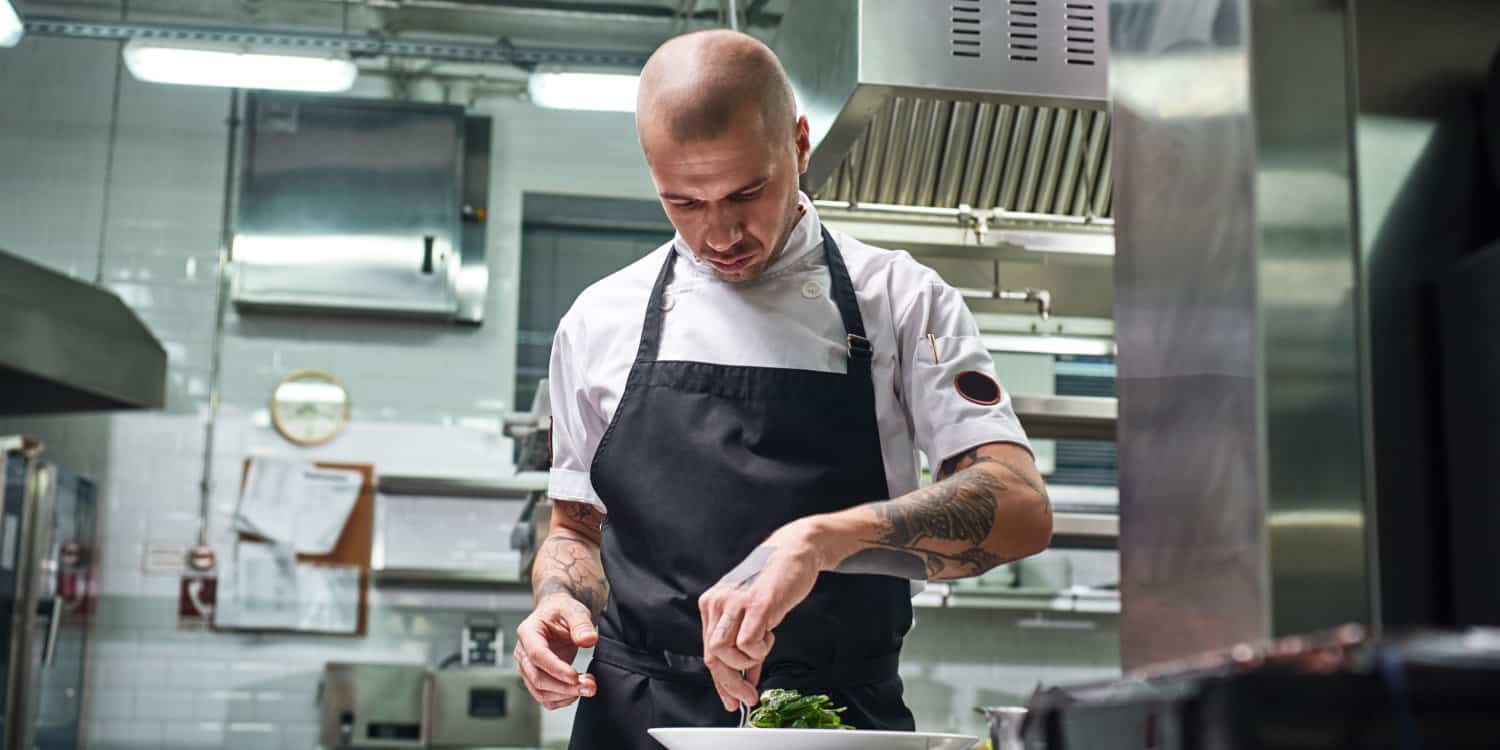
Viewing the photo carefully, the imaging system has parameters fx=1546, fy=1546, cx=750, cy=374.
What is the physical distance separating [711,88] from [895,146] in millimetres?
1768

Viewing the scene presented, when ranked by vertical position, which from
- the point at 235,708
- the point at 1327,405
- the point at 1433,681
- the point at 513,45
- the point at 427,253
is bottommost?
the point at 235,708

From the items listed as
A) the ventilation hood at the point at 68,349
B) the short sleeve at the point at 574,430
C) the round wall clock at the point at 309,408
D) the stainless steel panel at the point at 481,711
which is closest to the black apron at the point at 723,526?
the short sleeve at the point at 574,430

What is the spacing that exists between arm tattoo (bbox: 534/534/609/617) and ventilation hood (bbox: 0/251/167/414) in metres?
3.70

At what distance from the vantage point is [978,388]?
178cm

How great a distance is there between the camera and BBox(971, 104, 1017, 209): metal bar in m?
3.50

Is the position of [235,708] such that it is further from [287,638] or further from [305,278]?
[305,278]

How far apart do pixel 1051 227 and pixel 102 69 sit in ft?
16.4

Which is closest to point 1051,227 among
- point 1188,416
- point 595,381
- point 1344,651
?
point 595,381

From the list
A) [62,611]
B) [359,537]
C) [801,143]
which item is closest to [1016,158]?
[801,143]

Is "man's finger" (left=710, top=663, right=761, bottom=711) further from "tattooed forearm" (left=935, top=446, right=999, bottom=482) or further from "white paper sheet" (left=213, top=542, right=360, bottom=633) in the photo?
"white paper sheet" (left=213, top=542, right=360, bottom=633)

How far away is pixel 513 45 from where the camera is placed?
6457 millimetres

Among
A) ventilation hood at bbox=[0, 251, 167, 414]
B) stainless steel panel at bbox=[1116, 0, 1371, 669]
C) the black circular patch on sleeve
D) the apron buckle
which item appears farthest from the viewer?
ventilation hood at bbox=[0, 251, 167, 414]

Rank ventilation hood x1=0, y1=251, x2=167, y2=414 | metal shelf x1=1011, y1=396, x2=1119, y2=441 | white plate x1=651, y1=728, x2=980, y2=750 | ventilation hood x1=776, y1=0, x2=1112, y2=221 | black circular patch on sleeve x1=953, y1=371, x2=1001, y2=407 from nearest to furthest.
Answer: white plate x1=651, y1=728, x2=980, y2=750
black circular patch on sleeve x1=953, y1=371, x2=1001, y2=407
ventilation hood x1=776, y1=0, x2=1112, y2=221
metal shelf x1=1011, y1=396, x2=1119, y2=441
ventilation hood x1=0, y1=251, x2=167, y2=414

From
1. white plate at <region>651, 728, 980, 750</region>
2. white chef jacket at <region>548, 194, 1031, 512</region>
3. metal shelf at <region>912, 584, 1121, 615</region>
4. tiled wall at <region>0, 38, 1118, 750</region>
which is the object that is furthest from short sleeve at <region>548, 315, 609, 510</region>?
tiled wall at <region>0, 38, 1118, 750</region>
